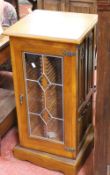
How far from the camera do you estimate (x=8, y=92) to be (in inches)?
98.0

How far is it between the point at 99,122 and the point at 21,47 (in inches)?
21.9

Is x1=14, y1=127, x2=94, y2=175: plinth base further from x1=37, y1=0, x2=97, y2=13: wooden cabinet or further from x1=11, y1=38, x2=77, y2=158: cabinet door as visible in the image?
x1=37, y1=0, x2=97, y2=13: wooden cabinet

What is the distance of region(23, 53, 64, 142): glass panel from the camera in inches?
70.6

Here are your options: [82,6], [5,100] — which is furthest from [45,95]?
[82,6]

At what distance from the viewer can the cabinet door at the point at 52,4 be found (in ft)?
10.0

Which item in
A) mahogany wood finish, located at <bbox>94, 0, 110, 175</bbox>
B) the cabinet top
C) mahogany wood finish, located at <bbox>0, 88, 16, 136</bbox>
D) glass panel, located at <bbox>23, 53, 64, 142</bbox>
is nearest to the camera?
mahogany wood finish, located at <bbox>94, 0, 110, 175</bbox>

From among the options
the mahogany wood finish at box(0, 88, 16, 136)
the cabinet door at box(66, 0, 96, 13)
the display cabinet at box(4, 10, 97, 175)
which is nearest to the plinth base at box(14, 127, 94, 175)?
the display cabinet at box(4, 10, 97, 175)

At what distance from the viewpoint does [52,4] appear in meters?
3.09

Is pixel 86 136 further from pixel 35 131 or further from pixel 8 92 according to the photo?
pixel 8 92

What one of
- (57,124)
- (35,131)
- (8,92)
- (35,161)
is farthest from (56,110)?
(8,92)

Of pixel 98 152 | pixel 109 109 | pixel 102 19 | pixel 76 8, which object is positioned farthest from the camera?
pixel 76 8

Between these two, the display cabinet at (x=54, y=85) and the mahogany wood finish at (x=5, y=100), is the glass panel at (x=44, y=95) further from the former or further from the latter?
the mahogany wood finish at (x=5, y=100)

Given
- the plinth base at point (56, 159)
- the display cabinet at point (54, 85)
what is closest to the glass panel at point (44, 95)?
the display cabinet at point (54, 85)

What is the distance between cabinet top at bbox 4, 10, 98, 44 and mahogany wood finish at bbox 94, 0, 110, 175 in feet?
0.90
